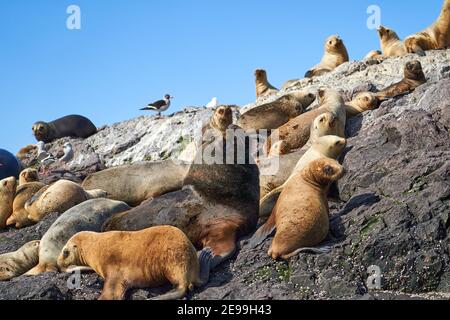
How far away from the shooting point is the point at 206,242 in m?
8.16

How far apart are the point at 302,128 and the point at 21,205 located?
423 cm

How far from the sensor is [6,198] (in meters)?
11.4

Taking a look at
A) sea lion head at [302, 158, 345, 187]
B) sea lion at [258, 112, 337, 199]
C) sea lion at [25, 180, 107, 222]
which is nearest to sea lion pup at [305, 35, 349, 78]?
sea lion at [258, 112, 337, 199]

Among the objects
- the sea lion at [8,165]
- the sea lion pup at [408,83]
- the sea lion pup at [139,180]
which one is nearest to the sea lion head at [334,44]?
the sea lion pup at [408,83]

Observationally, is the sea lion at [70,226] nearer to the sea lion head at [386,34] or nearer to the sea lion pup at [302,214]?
the sea lion pup at [302,214]

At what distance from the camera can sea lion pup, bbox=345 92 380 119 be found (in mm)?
12531

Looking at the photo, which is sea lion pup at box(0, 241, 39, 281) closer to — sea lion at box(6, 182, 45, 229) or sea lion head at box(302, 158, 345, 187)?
sea lion at box(6, 182, 45, 229)

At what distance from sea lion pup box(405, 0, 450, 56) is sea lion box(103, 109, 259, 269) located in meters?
8.36

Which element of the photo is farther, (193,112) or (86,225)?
(193,112)

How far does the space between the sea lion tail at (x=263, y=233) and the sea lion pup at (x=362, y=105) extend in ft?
16.1

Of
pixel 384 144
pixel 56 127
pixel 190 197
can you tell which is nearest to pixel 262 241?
pixel 190 197
